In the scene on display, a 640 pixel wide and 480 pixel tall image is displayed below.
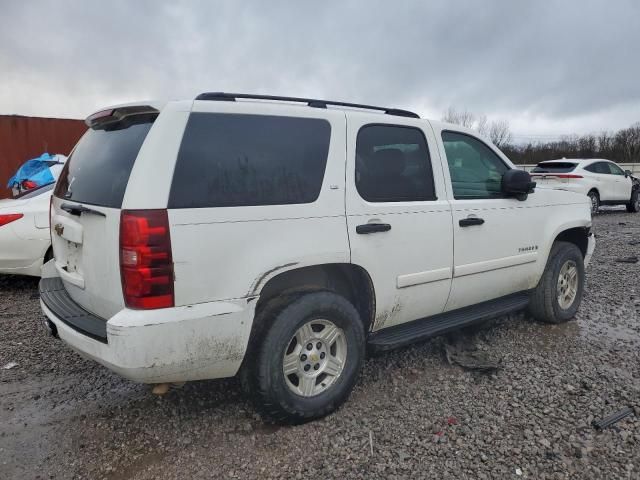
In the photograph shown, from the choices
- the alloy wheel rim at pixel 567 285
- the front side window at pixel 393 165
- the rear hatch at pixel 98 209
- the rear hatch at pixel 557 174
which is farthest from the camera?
the rear hatch at pixel 557 174

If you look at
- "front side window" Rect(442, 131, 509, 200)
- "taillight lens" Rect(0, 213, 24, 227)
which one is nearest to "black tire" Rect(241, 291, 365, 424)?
"front side window" Rect(442, 131, 509, 200)

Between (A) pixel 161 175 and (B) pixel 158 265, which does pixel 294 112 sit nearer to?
(A) pixel 161 175

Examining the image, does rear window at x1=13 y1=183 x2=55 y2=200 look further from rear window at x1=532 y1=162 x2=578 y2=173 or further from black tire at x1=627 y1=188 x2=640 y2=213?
black tire at x1=627 y1=188 x2=640 y2=213

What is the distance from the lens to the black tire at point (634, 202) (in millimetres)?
14820

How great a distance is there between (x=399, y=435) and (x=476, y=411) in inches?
22.6

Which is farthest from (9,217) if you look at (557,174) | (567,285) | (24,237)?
(557,174)

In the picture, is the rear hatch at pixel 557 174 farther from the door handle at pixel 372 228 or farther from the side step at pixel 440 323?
the door handle at pixel 372 228

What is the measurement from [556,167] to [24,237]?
13.1 m

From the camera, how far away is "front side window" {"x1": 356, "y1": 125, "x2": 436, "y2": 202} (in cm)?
307

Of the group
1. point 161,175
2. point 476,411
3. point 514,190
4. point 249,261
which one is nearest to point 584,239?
point 514,190

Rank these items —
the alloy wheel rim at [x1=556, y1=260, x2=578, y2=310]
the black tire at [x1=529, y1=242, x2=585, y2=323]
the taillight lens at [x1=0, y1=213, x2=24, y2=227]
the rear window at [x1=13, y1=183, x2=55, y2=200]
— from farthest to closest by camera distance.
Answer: the rear window at [x1=13, y1=183, x2=55, y2=200] < the taillight lens at [x1=0, y1=213, x2=24, y2=227] < the alloy wheel rim at [x1=556, y1=260, x2=578, y2=310] < the black tire at [x1=529, y1=242, x2=585, y2=323]

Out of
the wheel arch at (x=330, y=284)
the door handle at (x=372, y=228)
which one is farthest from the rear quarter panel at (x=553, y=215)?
the wheel arch at (x=330, y=284)

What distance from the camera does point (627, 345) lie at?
405 centimetres

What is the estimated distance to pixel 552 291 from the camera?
4391 millimetres
